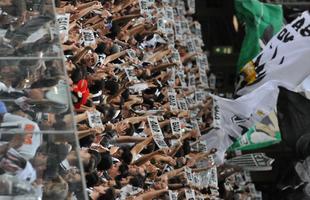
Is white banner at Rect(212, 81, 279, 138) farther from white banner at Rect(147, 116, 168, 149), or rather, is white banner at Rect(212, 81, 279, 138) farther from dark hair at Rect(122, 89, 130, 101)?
dark hair at Rect(122, 89, 130, 101)

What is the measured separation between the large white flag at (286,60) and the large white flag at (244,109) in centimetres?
23

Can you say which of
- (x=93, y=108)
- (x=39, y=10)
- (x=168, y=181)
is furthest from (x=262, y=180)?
(x=39, y=10)

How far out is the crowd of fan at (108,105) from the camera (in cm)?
649

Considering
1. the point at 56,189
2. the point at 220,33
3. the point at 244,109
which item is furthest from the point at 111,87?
the point at 220,33

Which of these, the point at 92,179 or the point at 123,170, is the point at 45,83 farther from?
the point at 123,170

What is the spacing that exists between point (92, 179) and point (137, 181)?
1.53 meters

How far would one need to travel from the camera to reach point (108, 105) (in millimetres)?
9961

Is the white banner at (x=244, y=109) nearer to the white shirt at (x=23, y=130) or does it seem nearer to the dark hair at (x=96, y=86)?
the dark hair at (x=96, y=86)

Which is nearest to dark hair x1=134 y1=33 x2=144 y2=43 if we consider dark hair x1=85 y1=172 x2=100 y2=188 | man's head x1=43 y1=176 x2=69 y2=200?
dark hair x1=85 y1=172 x2=100 y2=188

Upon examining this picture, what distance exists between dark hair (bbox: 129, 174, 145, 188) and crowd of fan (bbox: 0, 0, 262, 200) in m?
0.01

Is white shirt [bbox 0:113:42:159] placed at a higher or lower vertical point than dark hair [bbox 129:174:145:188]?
higher

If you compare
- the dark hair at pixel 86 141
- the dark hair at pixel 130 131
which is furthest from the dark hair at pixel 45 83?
the dark hair at pixel 130 131

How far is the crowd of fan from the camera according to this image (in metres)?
6.49

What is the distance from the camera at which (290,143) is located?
14.6 meters
